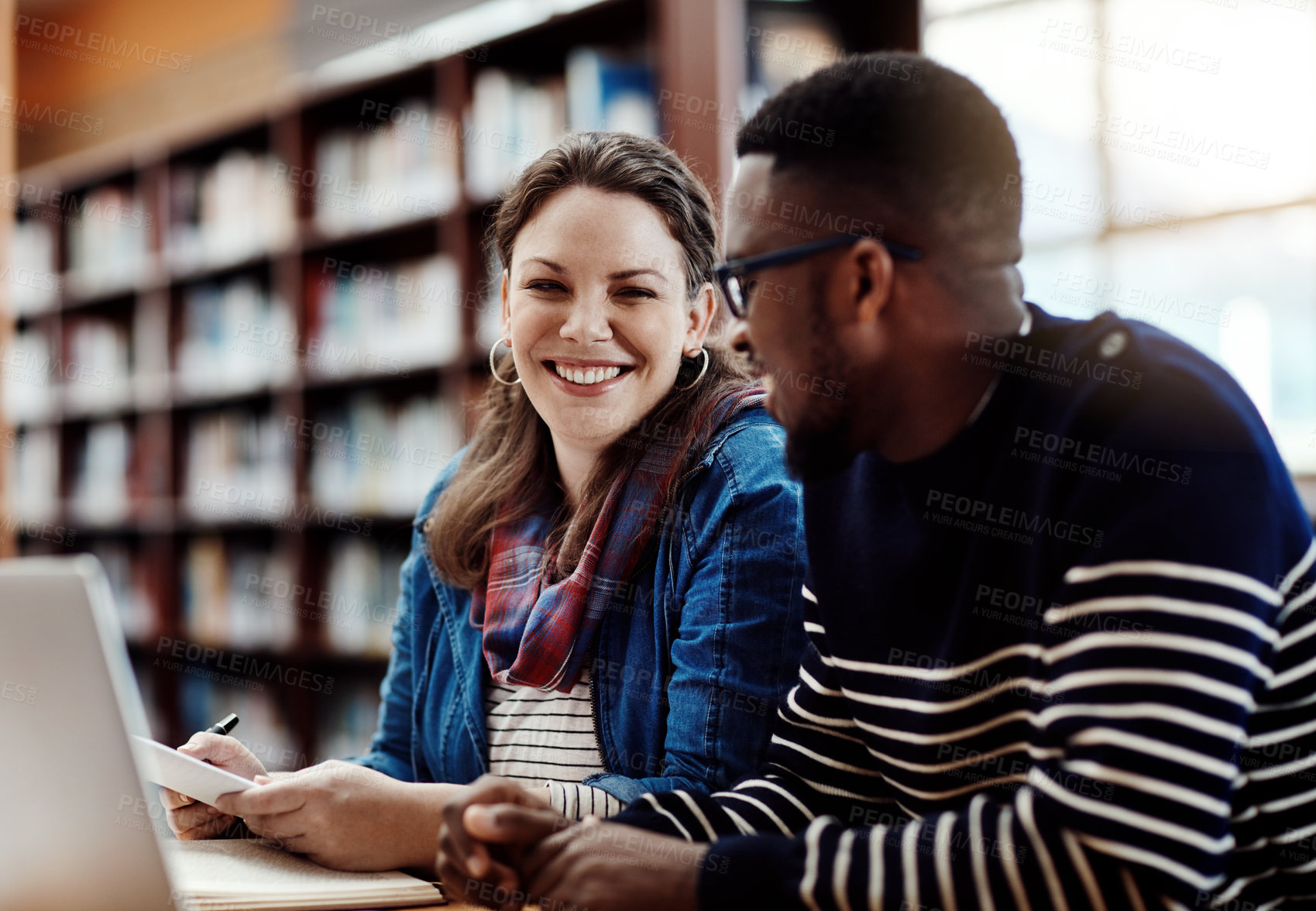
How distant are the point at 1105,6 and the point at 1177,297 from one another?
27.4 inches

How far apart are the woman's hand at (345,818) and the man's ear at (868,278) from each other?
1.92 feet

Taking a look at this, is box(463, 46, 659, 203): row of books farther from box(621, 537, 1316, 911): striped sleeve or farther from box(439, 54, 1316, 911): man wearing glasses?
box(621, 537, 1316, 911): striped sleeve

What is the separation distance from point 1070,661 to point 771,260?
0.37 metres

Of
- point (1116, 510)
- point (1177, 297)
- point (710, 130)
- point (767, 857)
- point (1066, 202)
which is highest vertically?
point (710, 130)

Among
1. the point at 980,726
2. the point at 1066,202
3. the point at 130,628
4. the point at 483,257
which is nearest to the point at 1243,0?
the point at 1066,202

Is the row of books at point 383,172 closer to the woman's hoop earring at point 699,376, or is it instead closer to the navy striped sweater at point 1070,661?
the woman's hoop earring at point 699,376

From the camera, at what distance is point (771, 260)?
0.83 metres

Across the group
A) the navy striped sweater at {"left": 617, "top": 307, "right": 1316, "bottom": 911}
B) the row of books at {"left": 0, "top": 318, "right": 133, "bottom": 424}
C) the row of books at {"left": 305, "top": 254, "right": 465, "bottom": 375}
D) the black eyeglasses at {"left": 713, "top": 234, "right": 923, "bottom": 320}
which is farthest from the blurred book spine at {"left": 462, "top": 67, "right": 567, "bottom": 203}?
the navy striped sweater at {"left": 617, "top": 307, "right": 1316, "bottom": 911}

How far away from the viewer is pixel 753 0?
7.99ft

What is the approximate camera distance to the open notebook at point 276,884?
0.83m

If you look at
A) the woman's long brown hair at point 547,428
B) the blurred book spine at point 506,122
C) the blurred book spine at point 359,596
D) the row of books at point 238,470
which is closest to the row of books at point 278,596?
the blurred book spine at point 359,596

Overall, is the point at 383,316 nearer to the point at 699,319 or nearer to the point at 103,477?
the point at 103,477

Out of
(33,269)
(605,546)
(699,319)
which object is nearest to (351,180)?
(33,269)

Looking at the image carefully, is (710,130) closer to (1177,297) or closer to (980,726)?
(1177,297)
